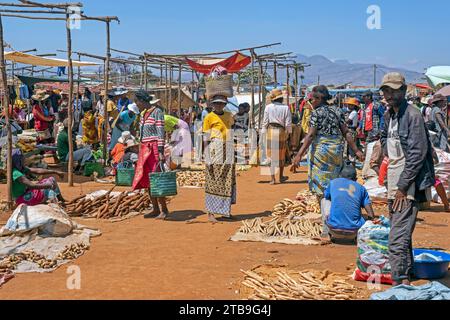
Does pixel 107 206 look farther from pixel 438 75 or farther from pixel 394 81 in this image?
pixel 438 75

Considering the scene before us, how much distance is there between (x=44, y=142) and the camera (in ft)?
48.3

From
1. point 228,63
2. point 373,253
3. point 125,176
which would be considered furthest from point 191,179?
point 373,253

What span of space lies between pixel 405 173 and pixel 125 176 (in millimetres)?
7061

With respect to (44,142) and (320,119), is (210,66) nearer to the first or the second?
(44,142)

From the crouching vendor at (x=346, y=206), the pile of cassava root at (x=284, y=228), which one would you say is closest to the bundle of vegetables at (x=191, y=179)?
the pile of cassava root at (x=284, y=228)

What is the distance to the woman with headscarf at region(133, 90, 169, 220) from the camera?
26.5 feet

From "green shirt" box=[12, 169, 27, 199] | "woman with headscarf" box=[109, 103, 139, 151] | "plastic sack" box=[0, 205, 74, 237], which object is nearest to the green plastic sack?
"plastic sack" box=[0, 205, 74, 237]

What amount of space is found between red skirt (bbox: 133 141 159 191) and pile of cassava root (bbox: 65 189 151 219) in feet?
1.89

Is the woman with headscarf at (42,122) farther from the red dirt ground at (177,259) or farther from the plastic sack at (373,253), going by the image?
the plastic sack at (373,253)

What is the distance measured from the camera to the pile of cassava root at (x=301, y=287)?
4.67 meters

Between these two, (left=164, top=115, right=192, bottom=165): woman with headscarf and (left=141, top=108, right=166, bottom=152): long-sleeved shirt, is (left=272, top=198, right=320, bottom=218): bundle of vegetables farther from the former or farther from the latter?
(left=164, top=115, right=192, bottom=165): woman with headscarf

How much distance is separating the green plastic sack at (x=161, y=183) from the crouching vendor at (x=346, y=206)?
236 centimetres

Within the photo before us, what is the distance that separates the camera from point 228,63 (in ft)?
50.0
